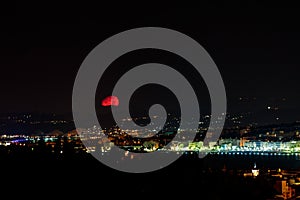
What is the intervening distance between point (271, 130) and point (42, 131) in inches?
1111

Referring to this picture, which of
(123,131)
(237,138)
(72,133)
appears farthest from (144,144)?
(237,138)

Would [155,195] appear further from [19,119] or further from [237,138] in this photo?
[237,138]

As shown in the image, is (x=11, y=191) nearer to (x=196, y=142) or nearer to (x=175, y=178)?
(x=175, y=178)

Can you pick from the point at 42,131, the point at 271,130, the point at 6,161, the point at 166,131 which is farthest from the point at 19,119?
the point at 6,161

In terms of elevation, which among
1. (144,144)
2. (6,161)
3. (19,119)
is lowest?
(6,161)

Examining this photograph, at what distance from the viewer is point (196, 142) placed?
146ft

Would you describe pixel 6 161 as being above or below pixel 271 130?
below

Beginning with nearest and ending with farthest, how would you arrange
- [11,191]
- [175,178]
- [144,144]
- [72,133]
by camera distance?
[11,191]
[175,178]
[144,144]
[72,133]

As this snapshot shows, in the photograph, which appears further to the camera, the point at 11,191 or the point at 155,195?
the point at 155,195

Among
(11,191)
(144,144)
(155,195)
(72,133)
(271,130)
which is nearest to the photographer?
(11,191)

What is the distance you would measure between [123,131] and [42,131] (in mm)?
8560

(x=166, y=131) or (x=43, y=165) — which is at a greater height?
(x=166, y=131)

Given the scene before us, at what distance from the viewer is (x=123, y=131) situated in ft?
115

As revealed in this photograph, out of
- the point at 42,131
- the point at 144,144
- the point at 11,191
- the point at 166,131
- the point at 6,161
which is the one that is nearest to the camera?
the point at 11,191
